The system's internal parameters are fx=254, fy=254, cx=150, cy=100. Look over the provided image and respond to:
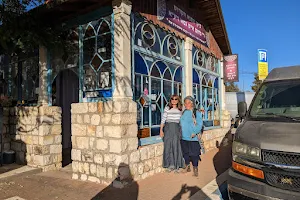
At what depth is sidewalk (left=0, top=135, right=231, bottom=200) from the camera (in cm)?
477

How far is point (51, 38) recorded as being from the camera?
6.42 meters

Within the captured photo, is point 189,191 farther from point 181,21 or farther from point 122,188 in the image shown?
point 181,21

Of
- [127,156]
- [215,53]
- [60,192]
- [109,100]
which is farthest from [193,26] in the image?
[60,192]

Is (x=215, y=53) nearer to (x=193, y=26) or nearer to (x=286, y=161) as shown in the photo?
(x=193, y=26)

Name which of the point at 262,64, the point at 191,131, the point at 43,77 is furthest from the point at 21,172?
the point at 262,64

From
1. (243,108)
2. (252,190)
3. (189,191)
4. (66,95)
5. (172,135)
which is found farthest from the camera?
(66,95)

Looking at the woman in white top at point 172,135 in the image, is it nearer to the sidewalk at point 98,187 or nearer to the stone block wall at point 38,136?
the sidewalk at point 98,187

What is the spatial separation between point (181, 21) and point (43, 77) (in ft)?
14.8

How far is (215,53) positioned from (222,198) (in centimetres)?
743

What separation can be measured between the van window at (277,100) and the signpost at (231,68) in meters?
6.67

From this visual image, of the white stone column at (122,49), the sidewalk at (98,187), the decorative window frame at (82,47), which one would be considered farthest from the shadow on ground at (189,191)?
the decorative window frame at (82,47)

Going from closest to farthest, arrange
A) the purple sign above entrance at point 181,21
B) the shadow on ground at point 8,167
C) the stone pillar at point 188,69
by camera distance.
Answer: the shadow on ground at point 8,167
the purple sign above entrance at point 181,21
the stone pillar at point 188,69

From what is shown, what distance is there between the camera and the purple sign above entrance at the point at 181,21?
23.4ft

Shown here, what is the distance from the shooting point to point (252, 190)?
3166 mm
